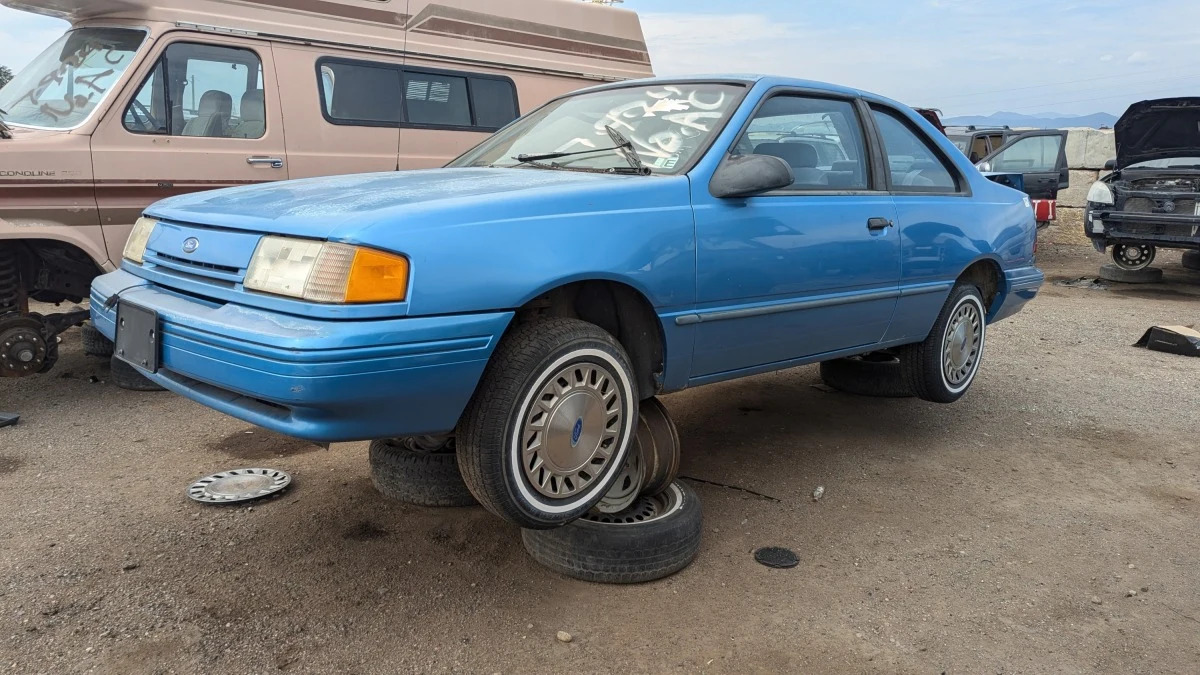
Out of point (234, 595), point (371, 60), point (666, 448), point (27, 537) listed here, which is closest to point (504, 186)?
point (666, 448)

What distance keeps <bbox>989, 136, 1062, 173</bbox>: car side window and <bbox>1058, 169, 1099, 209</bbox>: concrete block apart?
2.03 m

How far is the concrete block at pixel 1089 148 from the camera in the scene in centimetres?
1416

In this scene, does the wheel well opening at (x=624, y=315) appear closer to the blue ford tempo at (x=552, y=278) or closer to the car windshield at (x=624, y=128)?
the blue ford tempo at (x=552, y=278)

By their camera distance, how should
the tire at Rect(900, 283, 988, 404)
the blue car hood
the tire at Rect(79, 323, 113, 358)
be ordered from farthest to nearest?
the tire at Rect(79, 323, 113, 358)
the tire at Rect(900, 283, 988, 404)
the blue car hood

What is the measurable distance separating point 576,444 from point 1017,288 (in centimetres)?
312

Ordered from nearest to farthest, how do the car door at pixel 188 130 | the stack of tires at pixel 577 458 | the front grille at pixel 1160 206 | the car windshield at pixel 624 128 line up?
the stack of tires at pixel 577 458, the car windshield at pixel 624 128, the car door at pixel 188 130, the front grille at pixel 1160 206

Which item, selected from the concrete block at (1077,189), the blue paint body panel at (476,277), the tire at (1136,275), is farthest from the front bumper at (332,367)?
the concrete block at (1077,189)

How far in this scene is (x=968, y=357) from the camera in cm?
457

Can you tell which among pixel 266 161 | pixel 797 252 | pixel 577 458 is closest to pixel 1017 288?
pixel 797 252

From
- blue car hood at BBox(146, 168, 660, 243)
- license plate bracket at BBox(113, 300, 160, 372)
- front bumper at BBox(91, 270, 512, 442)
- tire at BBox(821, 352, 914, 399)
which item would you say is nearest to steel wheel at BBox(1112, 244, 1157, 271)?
tire at BBox(821, 352, 914, 399)

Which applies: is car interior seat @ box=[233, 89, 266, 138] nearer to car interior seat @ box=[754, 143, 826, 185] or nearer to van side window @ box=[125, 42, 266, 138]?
van side window @ box=[125, 42, 266, 138]

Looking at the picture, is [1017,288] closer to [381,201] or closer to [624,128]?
[624,128]

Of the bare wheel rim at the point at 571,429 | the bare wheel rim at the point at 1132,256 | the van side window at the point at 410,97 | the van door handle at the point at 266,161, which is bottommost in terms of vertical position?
the bare wheel rim at the point at 1132,256

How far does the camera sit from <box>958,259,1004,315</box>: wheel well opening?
455 cm
